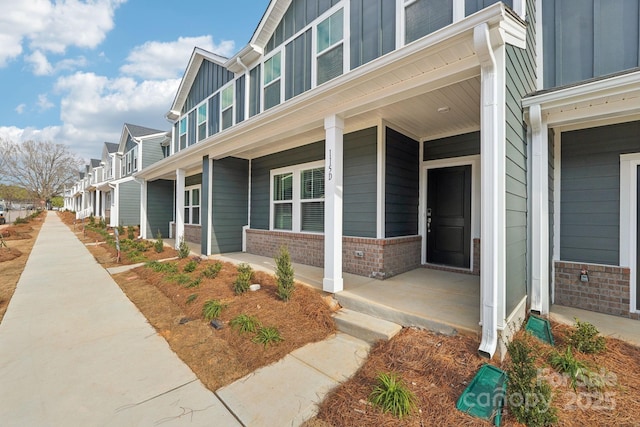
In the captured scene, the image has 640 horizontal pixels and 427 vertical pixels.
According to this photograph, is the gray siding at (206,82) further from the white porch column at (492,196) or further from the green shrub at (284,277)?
the white porch column at (492,196)

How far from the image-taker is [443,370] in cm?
238

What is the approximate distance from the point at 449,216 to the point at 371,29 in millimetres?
3675

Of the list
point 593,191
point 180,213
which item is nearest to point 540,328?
point 593,191

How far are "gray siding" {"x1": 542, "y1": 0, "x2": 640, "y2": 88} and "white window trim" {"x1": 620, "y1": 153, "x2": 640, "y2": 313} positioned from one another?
1.20 metres

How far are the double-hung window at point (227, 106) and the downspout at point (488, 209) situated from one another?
6.55m

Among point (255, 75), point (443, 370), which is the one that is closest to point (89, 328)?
point (443, 370)

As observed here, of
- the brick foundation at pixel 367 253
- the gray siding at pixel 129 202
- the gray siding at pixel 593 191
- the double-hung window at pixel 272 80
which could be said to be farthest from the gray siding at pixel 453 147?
the gray siding at pixel 129 202

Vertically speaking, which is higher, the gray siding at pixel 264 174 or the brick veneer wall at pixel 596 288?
the gray siding at pixel 264 174

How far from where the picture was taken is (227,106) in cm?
776

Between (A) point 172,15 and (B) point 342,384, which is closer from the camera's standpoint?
(B) point 342,384

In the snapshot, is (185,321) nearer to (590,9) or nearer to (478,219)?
(478,219)

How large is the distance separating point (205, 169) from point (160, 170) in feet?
12.3

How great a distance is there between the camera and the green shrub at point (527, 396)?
1.76 meters

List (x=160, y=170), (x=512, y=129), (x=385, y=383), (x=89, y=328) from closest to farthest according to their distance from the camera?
(x=385, y=383)
(x=512, y=129)
(x=89, y=328)
(x=160, y=170)
